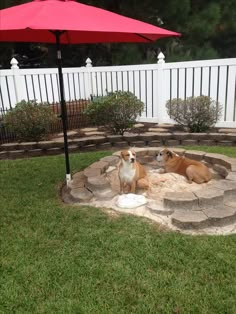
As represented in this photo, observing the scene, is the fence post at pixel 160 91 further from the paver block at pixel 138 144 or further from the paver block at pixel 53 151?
the paver block at pixel 53 151

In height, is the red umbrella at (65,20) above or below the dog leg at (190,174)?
above

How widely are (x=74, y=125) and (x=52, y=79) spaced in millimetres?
1451

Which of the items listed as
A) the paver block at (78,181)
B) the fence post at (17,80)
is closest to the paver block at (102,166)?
the paver block at (78,181)

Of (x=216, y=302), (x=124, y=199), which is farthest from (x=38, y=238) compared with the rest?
(x=216, y=302)

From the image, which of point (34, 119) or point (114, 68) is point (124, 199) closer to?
point (34, 119)

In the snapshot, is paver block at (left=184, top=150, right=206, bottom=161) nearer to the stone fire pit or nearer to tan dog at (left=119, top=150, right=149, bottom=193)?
the stone fire pit

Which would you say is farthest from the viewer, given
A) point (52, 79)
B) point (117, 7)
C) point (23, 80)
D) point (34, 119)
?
point (117, 7)

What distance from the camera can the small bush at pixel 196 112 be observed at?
7.30m

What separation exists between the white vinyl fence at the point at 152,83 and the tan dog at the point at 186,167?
11.5ft

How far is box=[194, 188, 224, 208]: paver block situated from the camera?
372 cm

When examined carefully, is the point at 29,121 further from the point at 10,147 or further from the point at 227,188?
the point at 227,188

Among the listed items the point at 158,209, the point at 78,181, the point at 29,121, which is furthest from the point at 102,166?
the point at 29,121

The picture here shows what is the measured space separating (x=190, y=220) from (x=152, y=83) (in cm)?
569

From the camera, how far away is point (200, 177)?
4.41 m
